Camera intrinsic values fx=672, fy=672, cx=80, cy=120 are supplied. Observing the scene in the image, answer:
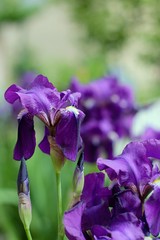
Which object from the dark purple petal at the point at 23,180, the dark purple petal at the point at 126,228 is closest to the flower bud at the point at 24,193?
the dark purple petal at the point at 23,180

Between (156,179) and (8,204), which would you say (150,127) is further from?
(156,179)

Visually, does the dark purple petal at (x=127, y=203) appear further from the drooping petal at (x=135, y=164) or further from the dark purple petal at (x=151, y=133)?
the dark purple petal at (x=151, y=133)

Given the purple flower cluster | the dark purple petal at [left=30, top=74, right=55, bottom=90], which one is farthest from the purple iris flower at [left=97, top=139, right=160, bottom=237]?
the dark purple petal at [left=30, top=74, right=55, bottom=90]

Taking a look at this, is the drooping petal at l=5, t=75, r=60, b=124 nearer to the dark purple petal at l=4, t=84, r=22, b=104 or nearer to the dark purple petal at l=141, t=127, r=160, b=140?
the dark purple petal at l=4, t=84, r=22, b=104

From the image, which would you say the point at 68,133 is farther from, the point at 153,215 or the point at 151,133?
the point at 151,133

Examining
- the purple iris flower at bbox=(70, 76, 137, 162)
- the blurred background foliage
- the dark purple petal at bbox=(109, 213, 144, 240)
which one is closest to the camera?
the dark purple petal at bbox=(109, 213, 144, 240)

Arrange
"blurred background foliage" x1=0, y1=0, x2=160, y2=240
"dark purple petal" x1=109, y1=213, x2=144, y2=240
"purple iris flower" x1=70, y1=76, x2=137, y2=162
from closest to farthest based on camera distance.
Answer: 1. "dark purple petal" x1=109, y1=213, x2=144, y2=240
2. "purple iris flower" x1=70, y1=76, x2=137, y2=162
3. "blurred background foliage" x1=0, y1=0, x2=160, y2=240

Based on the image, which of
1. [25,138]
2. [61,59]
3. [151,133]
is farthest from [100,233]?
[61,59]

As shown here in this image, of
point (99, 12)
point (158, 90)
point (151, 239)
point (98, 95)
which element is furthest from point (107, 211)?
point (99, 12)
